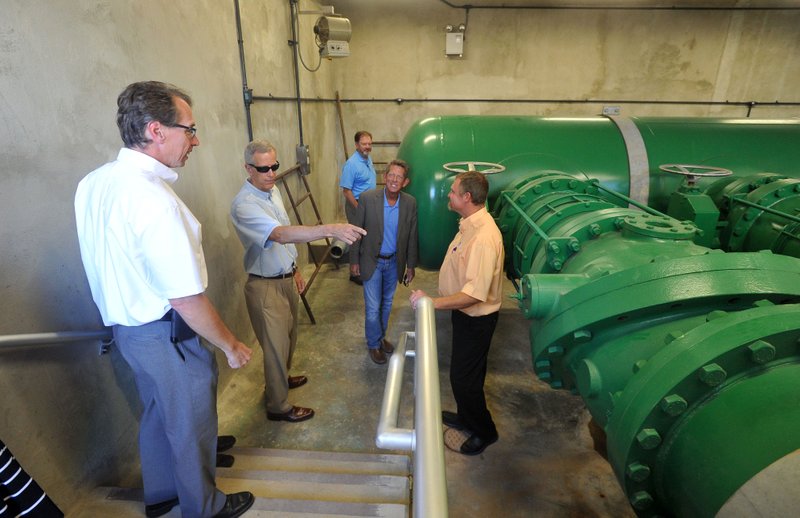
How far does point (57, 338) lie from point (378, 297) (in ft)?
6.55

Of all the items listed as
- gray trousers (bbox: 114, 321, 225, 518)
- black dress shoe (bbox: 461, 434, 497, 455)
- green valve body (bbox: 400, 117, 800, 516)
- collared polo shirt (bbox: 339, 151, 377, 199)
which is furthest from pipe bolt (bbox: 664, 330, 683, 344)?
collared polo shirt (bbox: 339, 151, 377, 199)

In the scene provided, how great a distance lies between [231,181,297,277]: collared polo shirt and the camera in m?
2.04

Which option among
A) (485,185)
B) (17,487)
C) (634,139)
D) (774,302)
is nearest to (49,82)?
(17,487)

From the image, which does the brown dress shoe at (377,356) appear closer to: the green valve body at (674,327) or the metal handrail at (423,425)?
the green valve body at (674,327)

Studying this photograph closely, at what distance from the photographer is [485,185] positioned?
2037mm

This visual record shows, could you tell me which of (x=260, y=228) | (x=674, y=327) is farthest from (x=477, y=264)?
(x=260, y=228)

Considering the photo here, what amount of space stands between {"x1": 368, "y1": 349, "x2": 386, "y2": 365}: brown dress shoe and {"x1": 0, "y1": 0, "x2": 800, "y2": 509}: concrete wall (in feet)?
3.22

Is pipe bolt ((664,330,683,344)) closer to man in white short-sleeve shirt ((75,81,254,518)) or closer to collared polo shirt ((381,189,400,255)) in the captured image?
man in white short-sleeve shirt ((75,81,254,518))

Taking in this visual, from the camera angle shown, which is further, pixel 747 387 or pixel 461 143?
pixel 461 143

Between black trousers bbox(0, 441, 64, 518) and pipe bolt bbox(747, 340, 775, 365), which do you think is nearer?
pipe bolt bbox(747, 340, 775, 365)

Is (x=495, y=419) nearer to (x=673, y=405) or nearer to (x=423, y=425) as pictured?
(x=673, y=405)

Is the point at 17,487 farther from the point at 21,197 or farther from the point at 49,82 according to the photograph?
the point at 49,82

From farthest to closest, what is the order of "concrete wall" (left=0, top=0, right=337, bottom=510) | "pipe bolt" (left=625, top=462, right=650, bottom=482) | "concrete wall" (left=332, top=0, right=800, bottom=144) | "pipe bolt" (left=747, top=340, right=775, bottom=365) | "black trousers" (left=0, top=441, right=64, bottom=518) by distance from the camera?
"concrete wall" (left=332, top=0, right=800, bottom=144), "concrete wall" (left=0, top=0, right=337, bottom=510), "black trousers" (left=0, top=441, right=64, bottom=518), "pipe bolt" (left=625, top=462, right=650, bottom=482), "pipe bolt" (left=747, top=340, right=775, bottom=365)

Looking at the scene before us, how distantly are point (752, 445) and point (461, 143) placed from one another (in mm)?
2457
